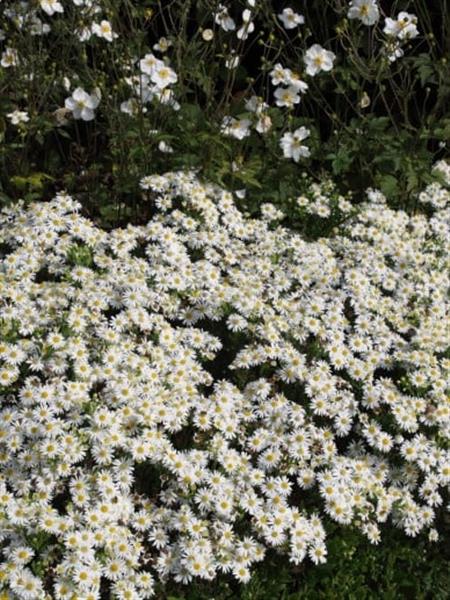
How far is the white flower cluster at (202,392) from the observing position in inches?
133

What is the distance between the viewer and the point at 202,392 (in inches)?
159

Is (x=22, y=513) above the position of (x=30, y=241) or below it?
below

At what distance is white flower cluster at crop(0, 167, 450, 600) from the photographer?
3387 millimetres

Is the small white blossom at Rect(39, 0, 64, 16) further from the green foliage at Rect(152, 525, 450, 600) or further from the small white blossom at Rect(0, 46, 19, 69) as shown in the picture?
the green foliage at Rect(152, 525, 450, 600)

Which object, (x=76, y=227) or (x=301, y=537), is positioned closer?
(x=301, y=537)

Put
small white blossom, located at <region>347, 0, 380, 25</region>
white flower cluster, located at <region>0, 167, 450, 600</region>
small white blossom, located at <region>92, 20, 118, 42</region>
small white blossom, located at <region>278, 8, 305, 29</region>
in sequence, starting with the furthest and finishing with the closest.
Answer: small white blossom, located at <region>278, 8, 305, 29</region>
small white blossom, located at <region>347, 0, 380, 25</region>
small white blossom, located at <region>92, 20, 118, 42</region>
white flower cluster, located at <region>0, 167, 450, 600</region>

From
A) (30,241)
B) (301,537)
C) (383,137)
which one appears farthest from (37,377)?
(383,137)

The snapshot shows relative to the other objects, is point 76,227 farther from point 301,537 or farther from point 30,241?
point 301,537

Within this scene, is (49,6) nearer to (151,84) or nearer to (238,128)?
(151,84)

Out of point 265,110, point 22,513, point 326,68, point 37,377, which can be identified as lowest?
point 22,513

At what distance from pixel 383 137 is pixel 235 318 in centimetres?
201

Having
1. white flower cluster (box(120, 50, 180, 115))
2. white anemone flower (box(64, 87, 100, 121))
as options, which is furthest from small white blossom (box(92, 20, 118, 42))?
white anemone flower (box(64, 87, 100, 121))

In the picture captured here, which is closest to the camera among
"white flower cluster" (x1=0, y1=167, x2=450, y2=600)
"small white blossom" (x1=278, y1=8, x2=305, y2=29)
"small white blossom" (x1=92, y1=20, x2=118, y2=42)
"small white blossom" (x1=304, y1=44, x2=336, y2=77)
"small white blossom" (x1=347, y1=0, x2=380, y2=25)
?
"white flower cluster" (x1=0, y1=167, x2=450, y2=600)

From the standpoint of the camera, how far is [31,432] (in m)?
3.51
